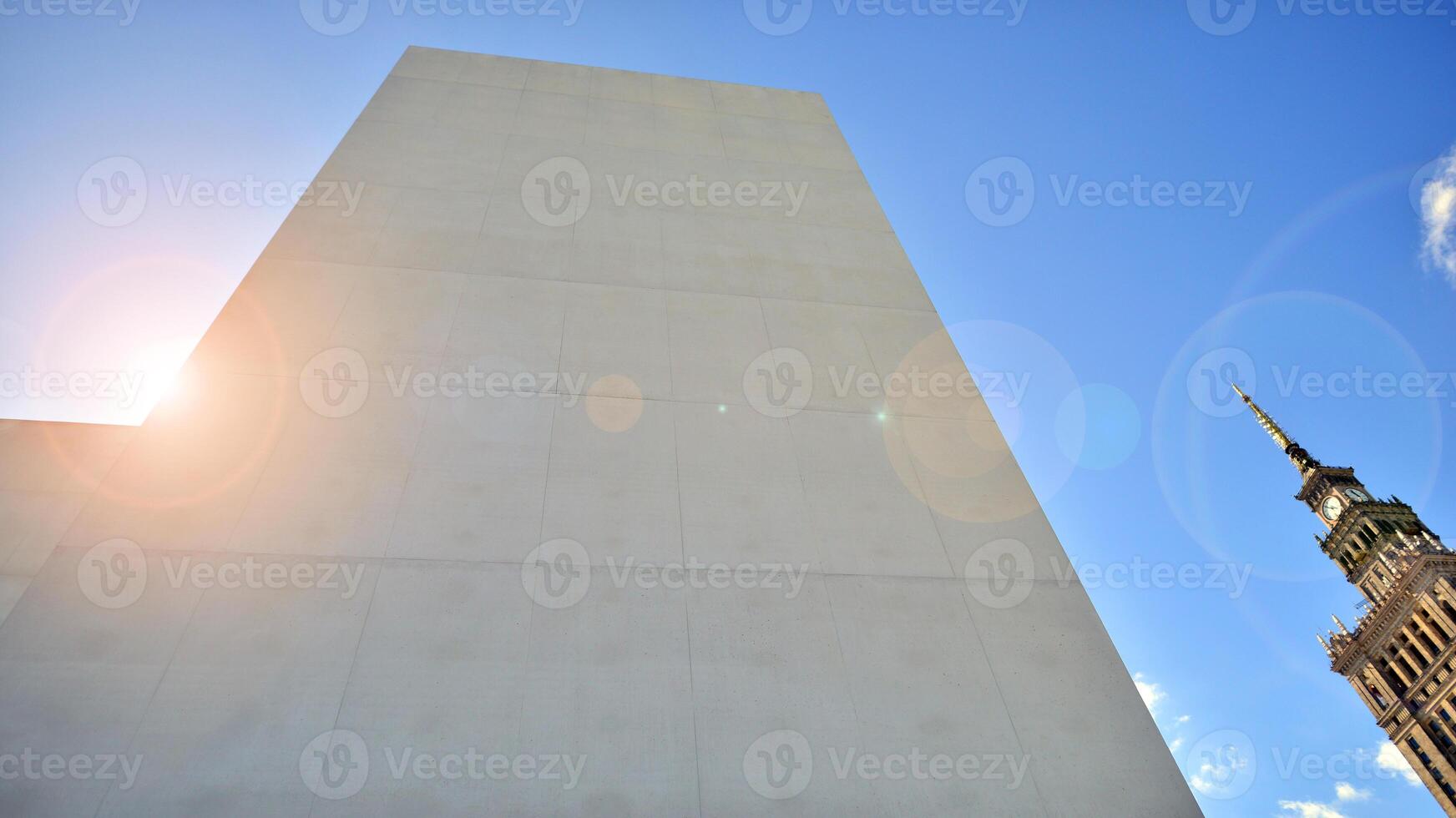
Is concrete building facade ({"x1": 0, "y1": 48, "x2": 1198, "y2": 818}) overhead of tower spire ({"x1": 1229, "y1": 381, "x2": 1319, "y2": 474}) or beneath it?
beneath

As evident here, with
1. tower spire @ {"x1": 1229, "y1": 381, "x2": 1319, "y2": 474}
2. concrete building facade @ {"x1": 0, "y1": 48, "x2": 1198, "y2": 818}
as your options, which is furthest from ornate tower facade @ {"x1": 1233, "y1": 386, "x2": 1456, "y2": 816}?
concrete building facade @ {"x1": 0, "y1": 48, "x2": 1198, "y2": 818}

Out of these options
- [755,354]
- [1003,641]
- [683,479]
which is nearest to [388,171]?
[755,354]

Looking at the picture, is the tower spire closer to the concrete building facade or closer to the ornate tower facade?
the ornate tower facade

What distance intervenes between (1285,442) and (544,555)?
92201mm

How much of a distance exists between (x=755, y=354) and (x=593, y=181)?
301 cm

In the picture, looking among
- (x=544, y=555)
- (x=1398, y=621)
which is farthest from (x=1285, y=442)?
(x=544, y=555)

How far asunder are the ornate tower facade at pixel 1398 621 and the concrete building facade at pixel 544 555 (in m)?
73.0

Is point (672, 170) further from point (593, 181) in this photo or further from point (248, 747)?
point (248, 747)

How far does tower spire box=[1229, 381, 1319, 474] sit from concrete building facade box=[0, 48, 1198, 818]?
8631 cm

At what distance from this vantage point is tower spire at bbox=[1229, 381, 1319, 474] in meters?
72.0

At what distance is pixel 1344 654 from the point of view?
6512 centimetres

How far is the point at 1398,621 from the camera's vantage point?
5950 centimetres

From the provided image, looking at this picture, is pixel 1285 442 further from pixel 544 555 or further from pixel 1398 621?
pixel 544 555

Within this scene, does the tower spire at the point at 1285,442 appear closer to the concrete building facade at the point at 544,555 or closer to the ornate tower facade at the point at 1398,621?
the ornate tower facade at the point at 1398,621
